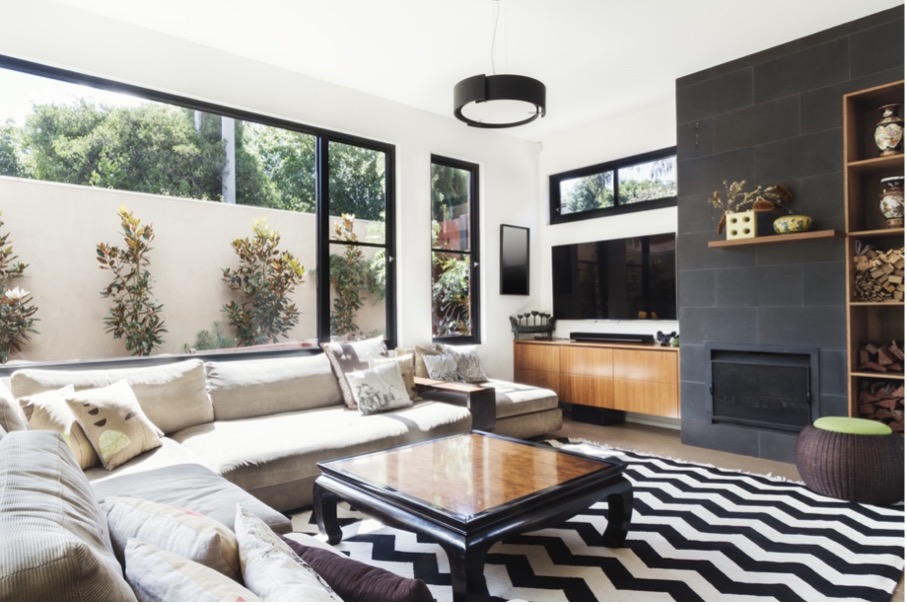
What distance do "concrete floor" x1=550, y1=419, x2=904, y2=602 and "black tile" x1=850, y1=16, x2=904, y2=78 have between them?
2.61 metres

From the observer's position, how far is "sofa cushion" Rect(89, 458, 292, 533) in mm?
1745

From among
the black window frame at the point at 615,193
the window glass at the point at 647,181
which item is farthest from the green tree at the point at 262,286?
the window glass at the point at 647,181

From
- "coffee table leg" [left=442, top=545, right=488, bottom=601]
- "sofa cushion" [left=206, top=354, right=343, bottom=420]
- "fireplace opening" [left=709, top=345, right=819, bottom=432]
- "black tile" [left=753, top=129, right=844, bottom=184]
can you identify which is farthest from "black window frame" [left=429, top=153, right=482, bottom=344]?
"coffee table leg" [left=442, top=545, right=488, bottom=601]

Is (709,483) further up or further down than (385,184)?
further down

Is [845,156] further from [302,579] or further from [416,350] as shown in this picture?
[302,579]

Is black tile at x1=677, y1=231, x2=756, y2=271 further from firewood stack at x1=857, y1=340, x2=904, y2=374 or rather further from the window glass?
firewood stack at x1=857, y1=340, x2=904, y2=374

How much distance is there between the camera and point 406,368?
389cm

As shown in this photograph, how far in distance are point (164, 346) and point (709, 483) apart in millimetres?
4239

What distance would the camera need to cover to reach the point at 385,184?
15.3 ft

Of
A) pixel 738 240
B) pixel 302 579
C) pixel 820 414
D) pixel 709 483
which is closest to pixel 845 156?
pixel 738 240

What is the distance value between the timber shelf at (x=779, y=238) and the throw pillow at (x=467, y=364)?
206cm

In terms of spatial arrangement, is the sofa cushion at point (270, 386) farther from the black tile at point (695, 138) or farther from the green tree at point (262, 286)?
the black tile at point (695, 138)

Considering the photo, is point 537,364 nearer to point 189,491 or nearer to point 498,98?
point 498,98

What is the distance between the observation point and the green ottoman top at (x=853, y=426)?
284 cm
